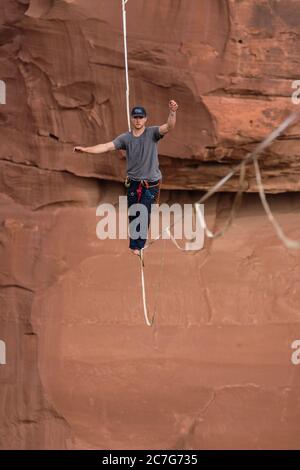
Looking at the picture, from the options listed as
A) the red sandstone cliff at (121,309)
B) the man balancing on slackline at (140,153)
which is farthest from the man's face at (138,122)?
the red sandstone cliff at (121,309)

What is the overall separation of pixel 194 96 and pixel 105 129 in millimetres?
581

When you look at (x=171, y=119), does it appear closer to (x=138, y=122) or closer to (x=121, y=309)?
(x=138, y=122)

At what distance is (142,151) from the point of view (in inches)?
163

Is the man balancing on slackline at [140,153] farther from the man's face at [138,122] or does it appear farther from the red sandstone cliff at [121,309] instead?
the red sandstone cliff at [121,309]

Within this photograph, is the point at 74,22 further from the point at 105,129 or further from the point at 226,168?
the point at 226,168

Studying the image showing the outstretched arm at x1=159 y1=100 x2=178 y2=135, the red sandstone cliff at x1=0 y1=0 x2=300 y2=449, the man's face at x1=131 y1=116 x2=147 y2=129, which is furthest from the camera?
the red sandstone cliff at x1=0 y1=0 x2=300 y2=449

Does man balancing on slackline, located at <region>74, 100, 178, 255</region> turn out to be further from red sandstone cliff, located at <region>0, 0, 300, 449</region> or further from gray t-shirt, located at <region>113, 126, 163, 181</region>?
red sandstone cliff, located at <region>0, 0, 300, 449</region>

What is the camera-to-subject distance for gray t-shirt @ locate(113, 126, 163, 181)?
13.6 feet

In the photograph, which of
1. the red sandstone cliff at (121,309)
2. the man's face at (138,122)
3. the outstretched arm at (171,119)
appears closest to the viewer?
the outstretched arm at (171,119)

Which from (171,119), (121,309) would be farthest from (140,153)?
(121,309)

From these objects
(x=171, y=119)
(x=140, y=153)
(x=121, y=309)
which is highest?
(x=171, y=119)

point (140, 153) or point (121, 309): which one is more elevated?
point (140, 153)

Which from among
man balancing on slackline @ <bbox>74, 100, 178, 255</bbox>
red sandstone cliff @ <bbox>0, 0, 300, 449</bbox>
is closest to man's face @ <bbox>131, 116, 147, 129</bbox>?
man balancing on slackline @ <bbox>74, 100, 178, 255</bbox>

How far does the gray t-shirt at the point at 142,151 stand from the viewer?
4133 mm
